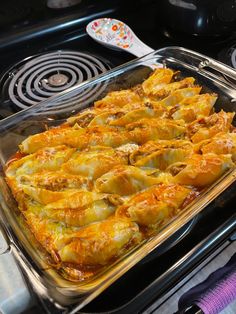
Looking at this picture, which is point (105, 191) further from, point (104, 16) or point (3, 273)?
point (104, 16)

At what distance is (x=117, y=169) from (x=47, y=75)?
556 millimetres

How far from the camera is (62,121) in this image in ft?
3.69

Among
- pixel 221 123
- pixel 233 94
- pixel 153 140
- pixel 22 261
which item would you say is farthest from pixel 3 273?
pixel 233 94

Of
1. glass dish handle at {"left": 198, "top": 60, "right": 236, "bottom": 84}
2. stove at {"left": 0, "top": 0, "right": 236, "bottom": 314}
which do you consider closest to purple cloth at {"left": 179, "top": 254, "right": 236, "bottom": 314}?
stove at {"left": 0, "top": 0, "right": 236, "bottom": 314}

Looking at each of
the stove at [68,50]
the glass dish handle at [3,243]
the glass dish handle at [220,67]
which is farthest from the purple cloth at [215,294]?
the glass dish handle at [220,67]

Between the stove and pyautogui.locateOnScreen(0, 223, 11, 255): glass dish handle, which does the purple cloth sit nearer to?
the stove

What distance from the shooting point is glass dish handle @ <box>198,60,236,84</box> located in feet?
3.84

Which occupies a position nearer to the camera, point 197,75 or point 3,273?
point 3,273

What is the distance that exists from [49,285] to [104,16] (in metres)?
1.16

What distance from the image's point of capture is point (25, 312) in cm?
69

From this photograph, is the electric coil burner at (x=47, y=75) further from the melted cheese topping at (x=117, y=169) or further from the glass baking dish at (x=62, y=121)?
the melted cheese topping at (x=117, y=169)

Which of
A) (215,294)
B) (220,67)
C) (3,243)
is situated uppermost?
(220,67)

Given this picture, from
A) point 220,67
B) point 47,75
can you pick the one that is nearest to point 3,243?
point 47,75

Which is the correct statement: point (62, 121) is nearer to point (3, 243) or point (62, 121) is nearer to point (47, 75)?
point (47, 75)
